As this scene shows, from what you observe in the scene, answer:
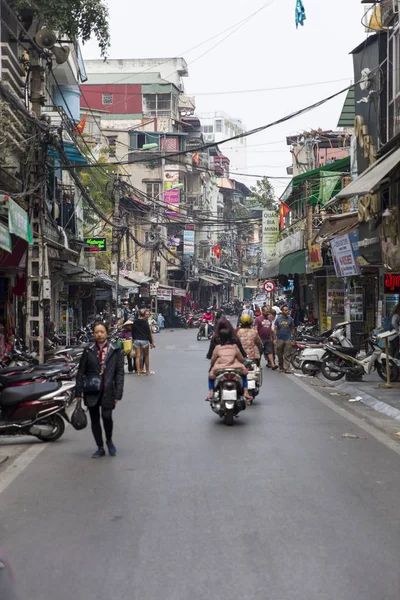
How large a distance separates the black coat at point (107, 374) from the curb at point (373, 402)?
540 cm

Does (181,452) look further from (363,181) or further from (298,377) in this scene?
(298,377)

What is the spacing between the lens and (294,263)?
3366 centimetres

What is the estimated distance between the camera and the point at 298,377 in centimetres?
2100

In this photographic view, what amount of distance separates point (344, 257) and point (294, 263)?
1182cm

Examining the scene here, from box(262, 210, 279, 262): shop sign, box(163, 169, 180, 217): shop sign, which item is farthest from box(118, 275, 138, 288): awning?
box(163, 169, 180, 217): shop sign

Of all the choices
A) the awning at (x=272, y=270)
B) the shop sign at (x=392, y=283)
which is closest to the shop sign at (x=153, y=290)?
the awning at (x=272, y=270)

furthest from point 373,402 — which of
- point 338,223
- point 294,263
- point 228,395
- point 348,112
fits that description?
point 294,263

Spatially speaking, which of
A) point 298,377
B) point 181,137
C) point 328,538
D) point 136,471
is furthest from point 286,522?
point 181,137

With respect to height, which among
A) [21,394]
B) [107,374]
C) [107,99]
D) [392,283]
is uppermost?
[107,99]

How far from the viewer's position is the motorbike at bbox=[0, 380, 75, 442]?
10758mm

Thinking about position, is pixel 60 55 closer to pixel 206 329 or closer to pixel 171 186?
pixel 206 329

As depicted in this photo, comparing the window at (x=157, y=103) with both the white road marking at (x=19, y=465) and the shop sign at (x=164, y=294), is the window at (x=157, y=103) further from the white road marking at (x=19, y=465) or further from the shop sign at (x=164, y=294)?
the white road marking at (x=19, y=465)

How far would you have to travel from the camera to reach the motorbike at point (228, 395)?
1202 centimetres

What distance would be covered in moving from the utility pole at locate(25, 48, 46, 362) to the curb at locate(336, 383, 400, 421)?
6995mm
